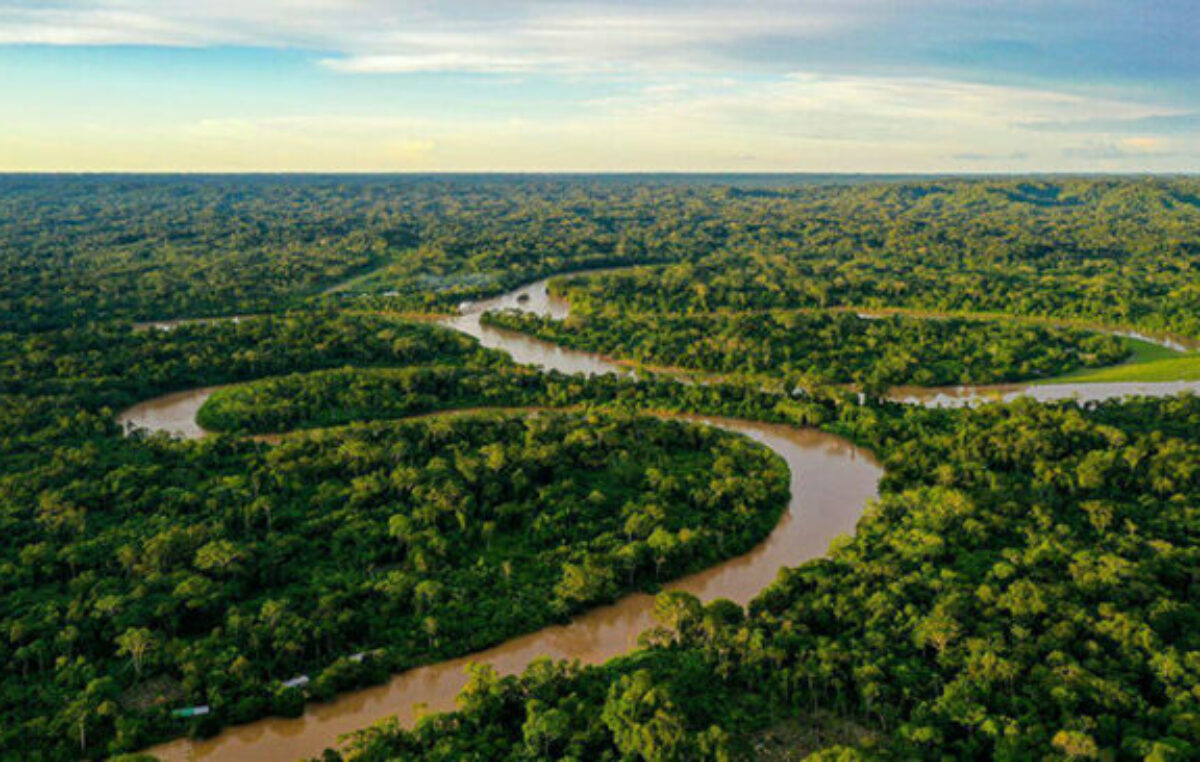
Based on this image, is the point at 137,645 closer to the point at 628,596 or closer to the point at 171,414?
the point at 628,596

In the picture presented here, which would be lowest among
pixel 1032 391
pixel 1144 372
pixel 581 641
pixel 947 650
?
pixel 581 641

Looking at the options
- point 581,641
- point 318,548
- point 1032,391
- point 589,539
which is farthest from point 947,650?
point 1032,391

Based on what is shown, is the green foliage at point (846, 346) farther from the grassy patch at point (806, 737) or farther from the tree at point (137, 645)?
the tree at point (137, 645)

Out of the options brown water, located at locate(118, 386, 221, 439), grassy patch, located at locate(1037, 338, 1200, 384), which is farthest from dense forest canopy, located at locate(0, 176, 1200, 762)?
grassy patch, located at locate(1037, 338, 1200, 384)

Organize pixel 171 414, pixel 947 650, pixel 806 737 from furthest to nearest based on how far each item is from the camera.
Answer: pixel 171 414
pixel 947 650
pixel 806 737

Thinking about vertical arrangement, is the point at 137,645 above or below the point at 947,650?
below

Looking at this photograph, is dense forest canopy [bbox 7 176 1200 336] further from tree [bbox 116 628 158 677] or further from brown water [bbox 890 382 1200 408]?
tree [bbox 116 628 158 677]

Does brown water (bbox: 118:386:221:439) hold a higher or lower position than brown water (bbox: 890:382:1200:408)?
lower
